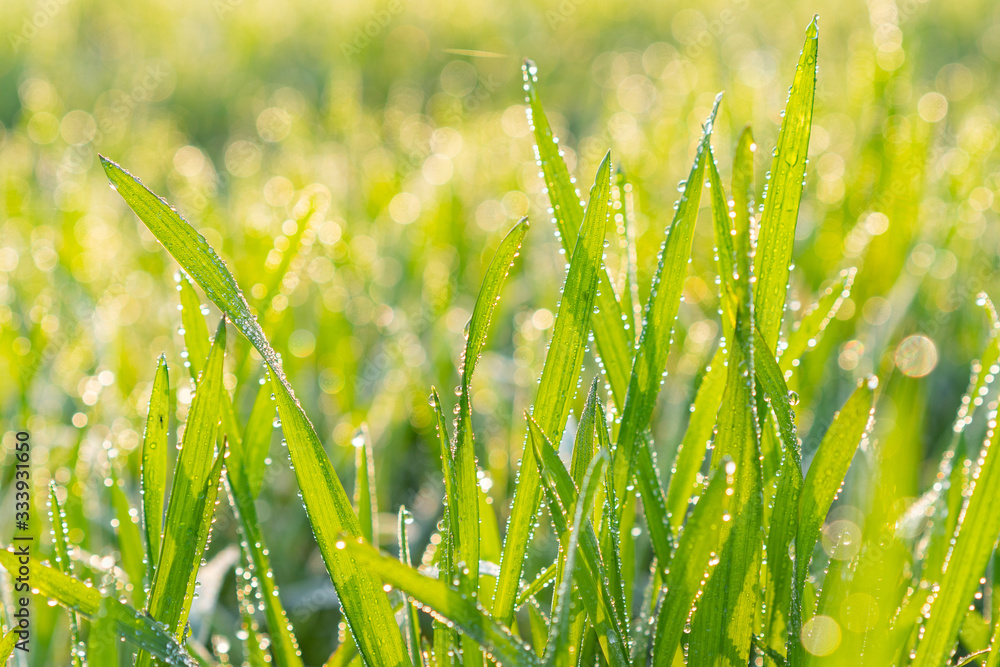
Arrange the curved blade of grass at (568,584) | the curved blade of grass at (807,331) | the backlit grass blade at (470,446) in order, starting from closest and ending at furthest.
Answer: the curved blade of grass at (568,584) < the backlit grass blade at (470,446) < the curved blade of grass at (807,331)

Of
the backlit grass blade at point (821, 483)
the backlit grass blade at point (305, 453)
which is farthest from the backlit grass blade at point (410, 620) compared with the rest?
the backlit grass blade at point (821, 483)

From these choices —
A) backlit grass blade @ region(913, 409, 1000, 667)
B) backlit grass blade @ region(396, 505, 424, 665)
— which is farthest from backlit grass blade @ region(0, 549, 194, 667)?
backlit grass blade @ region(913, 409, 1000, 667)

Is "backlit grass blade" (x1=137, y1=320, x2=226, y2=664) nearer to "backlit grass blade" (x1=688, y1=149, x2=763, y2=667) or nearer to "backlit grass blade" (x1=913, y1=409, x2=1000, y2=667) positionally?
"backlit grass blade" (x1=688, y1=149, x2=763, y2=667)

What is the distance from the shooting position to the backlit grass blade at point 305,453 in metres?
0.51

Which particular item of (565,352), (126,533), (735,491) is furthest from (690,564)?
(126,533)

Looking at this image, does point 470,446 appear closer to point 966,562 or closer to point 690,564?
point 690,564

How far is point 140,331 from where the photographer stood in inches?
49.8

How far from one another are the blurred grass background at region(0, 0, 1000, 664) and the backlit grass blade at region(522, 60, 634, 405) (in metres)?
0.18

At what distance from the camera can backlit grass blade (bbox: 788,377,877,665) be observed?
1.62 feet

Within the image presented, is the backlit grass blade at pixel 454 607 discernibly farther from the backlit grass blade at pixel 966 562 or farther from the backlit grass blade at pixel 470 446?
the backlit grass blade at pixel 966 562

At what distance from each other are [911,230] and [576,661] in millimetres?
1012

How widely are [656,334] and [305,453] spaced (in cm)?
25

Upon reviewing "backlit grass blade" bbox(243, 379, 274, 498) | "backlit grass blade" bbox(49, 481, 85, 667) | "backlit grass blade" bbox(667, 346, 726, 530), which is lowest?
"backlit grass blade" bbox(667, 346, 726, 530)

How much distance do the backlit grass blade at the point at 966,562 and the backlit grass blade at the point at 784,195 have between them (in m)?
0.16
